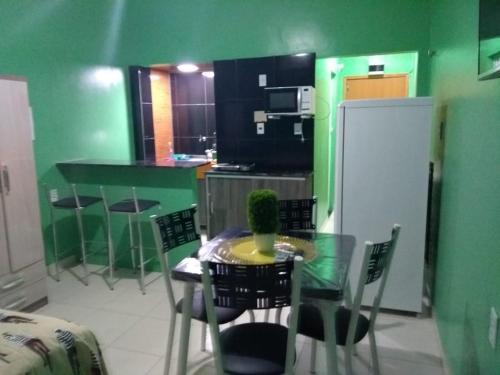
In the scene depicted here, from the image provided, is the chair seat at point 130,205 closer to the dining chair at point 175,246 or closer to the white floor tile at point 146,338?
the white floor tile at point 146,338

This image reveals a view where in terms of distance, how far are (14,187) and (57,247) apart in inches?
47.3

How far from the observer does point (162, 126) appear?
6.09m

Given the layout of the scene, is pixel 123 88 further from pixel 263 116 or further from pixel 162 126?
pixel 263 116

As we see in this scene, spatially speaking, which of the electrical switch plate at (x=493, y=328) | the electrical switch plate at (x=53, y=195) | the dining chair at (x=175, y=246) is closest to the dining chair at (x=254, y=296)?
the dining chair at (x=175, y=246)

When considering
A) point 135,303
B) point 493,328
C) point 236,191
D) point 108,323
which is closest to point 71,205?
point 135,303

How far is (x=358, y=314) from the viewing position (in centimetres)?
182

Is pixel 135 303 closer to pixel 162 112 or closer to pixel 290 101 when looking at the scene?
pixel 290 101

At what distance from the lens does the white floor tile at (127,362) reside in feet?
7.73

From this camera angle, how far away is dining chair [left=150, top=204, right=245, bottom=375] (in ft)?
6.97

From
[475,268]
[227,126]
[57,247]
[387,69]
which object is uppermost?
[387,69]

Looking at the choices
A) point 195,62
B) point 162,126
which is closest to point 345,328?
point 195,62

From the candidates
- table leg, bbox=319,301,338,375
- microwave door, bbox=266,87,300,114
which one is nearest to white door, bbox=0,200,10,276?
table leg, bbox=319,301,338,375

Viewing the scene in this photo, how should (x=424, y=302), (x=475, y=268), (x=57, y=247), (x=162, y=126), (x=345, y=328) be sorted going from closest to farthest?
1. (x=475, y=268)
2. (x=345, y=328)
3. (x=424, y=302)
4. (x=57, y=247)
5. (x=162, y=126)

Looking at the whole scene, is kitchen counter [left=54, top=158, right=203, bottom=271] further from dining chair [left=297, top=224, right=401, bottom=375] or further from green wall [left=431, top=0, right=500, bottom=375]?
green wall [left=431, top=0, right=500, bottom=375]
